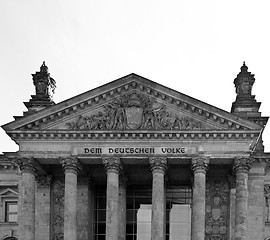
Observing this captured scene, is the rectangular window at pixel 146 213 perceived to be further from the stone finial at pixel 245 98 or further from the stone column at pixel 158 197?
the stone finial at pixel 245 98

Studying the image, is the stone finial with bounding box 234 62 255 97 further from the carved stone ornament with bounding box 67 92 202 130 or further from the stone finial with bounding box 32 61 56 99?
the stone finial with bounding box 32 61 56 99

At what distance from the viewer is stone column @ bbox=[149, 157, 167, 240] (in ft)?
159

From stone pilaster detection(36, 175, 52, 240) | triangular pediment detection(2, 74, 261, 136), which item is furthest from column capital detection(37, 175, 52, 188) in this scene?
triangular pediment detection(2, 74, 261, 136)

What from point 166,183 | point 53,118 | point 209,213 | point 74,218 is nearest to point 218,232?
point 209,213

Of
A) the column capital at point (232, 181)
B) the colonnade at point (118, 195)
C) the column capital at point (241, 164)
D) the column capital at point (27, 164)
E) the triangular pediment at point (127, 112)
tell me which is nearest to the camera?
the colonnade at point (118, 195)

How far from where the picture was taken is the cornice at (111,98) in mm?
49281

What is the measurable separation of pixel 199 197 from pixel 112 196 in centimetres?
553

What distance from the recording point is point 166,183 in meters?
53.2

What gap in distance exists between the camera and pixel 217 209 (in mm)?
52406

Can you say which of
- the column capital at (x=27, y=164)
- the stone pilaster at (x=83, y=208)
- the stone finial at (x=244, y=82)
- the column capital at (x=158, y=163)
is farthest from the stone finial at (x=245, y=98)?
the column capital at (x=27, y=164)

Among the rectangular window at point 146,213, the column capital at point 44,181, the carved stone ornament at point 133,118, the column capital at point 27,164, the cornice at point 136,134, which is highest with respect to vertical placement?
the carved stone ornament at point 133,118

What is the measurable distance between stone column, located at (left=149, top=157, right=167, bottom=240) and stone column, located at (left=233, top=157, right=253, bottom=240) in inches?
183

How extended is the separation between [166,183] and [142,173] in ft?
5.88

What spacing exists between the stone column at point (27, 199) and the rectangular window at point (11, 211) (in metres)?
6.63
